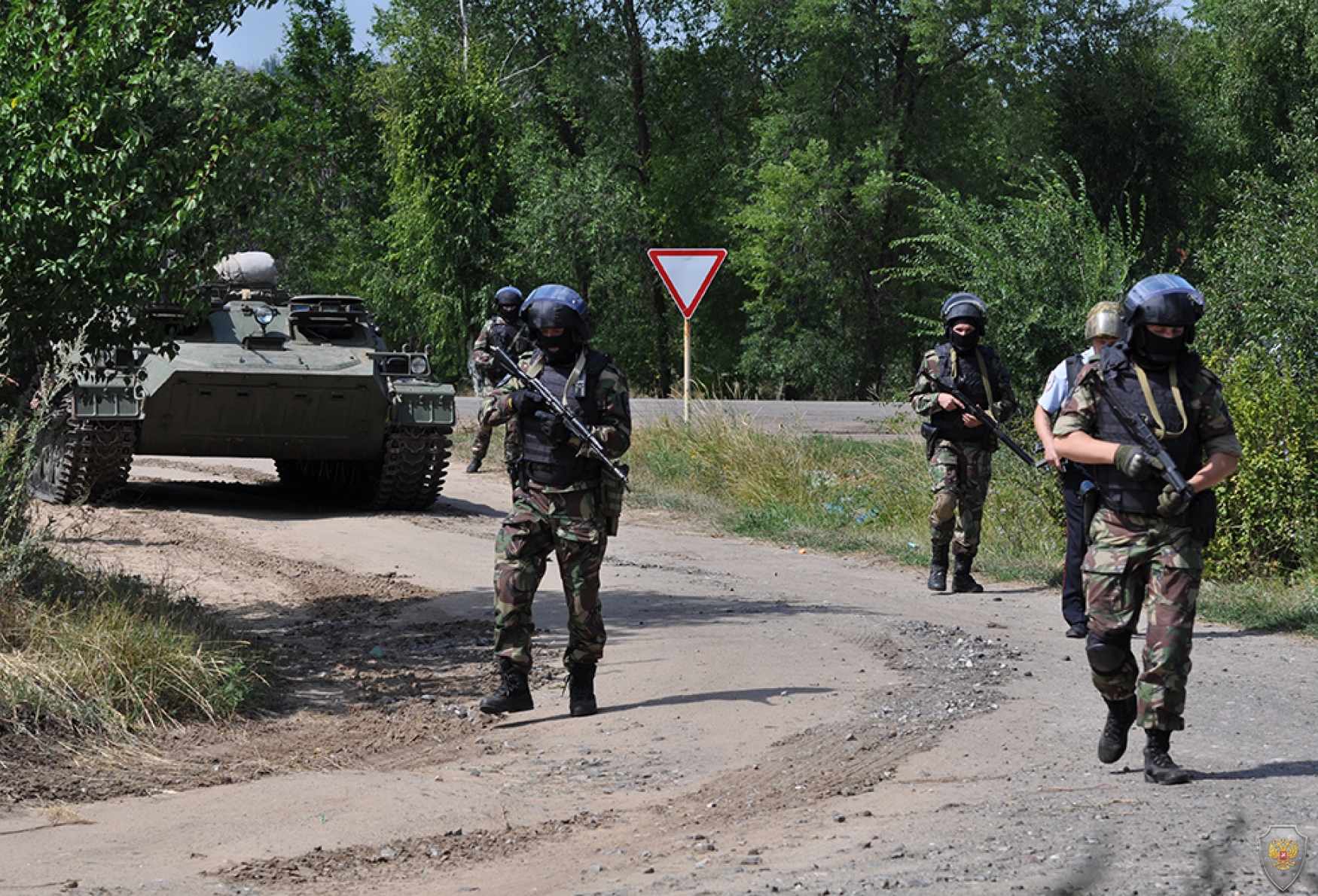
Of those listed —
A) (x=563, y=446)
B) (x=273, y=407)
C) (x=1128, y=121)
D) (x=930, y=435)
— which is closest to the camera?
(x=563, y=446)

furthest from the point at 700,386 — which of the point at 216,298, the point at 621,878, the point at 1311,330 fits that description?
the point at 621,878

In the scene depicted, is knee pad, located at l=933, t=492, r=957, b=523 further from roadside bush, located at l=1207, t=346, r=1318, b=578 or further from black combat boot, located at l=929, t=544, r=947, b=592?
roadside bush, located at l=1207, t=346, r=1318, b=578

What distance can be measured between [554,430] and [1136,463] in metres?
2.51

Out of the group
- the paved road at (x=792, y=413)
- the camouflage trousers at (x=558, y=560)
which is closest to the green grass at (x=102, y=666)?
the camouflage trousers at (x=558, y=560)

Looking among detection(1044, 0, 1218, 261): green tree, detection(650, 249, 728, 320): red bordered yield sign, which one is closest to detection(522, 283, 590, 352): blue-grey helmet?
detection(650, 249, 728, 320): red bordered yield sign

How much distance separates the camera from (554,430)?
22.2 feet

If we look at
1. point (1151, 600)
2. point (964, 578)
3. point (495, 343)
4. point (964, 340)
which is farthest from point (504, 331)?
point (1151, 600)

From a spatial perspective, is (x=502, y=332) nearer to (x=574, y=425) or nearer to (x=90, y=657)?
(x=574, y=425)

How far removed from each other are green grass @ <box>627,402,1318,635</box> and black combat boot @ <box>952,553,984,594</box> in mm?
630

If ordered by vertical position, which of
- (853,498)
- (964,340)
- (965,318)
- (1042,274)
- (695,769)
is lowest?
(695,769)

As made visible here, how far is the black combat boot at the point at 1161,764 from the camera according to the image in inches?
217

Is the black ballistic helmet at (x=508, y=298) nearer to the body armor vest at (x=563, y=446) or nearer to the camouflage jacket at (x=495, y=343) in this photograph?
the camouflage jacket at (x=495, y=343)

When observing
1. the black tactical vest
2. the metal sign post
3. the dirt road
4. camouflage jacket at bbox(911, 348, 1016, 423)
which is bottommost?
the dirt road

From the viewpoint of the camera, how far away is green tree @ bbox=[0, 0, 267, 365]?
7.30 m
